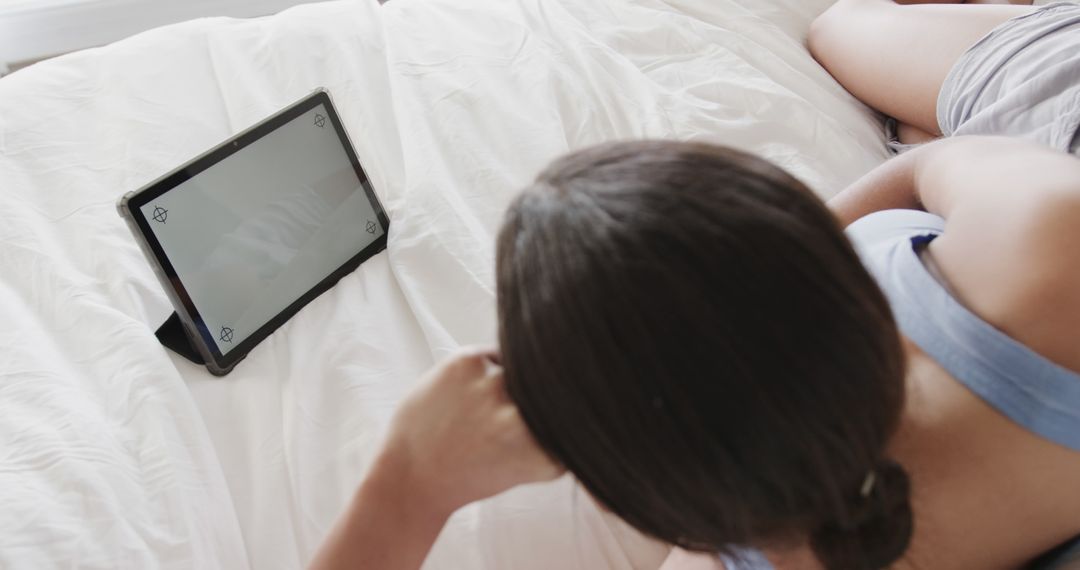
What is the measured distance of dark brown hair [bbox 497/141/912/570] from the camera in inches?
15.5

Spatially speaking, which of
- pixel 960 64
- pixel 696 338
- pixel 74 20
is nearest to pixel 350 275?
pixel 696 338

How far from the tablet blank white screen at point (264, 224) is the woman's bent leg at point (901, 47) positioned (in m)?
0.73

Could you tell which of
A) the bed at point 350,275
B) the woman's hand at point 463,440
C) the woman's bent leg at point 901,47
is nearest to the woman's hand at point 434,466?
the woman's hand at point 463,440

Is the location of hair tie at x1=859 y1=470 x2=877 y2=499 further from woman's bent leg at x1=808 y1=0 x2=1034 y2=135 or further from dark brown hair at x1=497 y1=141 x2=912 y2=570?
woman's bent leg at x1=808 y1=0 x2=1034 y2=135

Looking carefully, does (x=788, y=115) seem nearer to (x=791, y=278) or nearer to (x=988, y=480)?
(x=988, y=480)

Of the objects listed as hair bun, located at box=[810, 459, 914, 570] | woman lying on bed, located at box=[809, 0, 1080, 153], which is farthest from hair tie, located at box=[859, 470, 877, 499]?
woman lying on bed, located at box=[809, 0, 1080, 153]

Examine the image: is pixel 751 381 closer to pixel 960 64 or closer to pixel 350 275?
pixel 350 275

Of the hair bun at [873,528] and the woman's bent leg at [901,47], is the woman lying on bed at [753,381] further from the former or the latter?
the woman's bent leg at [901,47]

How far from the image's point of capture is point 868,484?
0.47 metres

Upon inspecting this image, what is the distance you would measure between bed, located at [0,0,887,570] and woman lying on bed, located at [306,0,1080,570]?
0.17m

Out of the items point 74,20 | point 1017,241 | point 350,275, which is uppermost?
point 74,20

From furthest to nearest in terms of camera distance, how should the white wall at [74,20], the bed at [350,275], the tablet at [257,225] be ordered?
the white wall at [74,20] < the tablet at [257,225] < the bed at [350,275]

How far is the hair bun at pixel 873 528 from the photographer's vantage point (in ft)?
1.55

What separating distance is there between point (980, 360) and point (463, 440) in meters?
0.36
